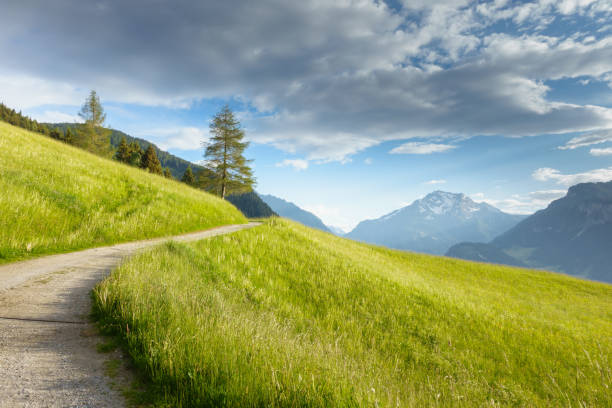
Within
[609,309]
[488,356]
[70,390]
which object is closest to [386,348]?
[488,356]

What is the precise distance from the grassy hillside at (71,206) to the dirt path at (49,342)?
171 cm

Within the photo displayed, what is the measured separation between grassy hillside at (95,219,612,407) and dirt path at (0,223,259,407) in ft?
0.97

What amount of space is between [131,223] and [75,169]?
13.7ft

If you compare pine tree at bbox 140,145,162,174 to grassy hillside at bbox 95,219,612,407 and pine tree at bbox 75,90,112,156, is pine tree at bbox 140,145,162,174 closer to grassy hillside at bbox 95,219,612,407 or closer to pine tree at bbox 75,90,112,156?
pine tree at bbox 75,90,112,156

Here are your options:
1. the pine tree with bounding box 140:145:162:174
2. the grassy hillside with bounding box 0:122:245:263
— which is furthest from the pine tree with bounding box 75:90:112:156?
the grassy hillside with bounding box 0:122:245:263

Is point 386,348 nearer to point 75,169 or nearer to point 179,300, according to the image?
point 179,300

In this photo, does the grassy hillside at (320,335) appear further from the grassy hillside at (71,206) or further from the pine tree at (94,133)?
the pine tree at (94,133)

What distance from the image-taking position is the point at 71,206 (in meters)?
7.57

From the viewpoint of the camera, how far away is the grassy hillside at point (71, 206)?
586cm

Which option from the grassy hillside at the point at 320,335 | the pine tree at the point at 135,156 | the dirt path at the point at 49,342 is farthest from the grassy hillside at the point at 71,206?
the pine tree at the point at 135,156

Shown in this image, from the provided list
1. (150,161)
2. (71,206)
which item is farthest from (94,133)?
(71,206)

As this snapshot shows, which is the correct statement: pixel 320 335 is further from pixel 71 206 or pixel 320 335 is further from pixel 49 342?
pixel 71 206

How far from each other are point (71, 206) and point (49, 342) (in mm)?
6826

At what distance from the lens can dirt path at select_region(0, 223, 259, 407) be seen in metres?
1.92
